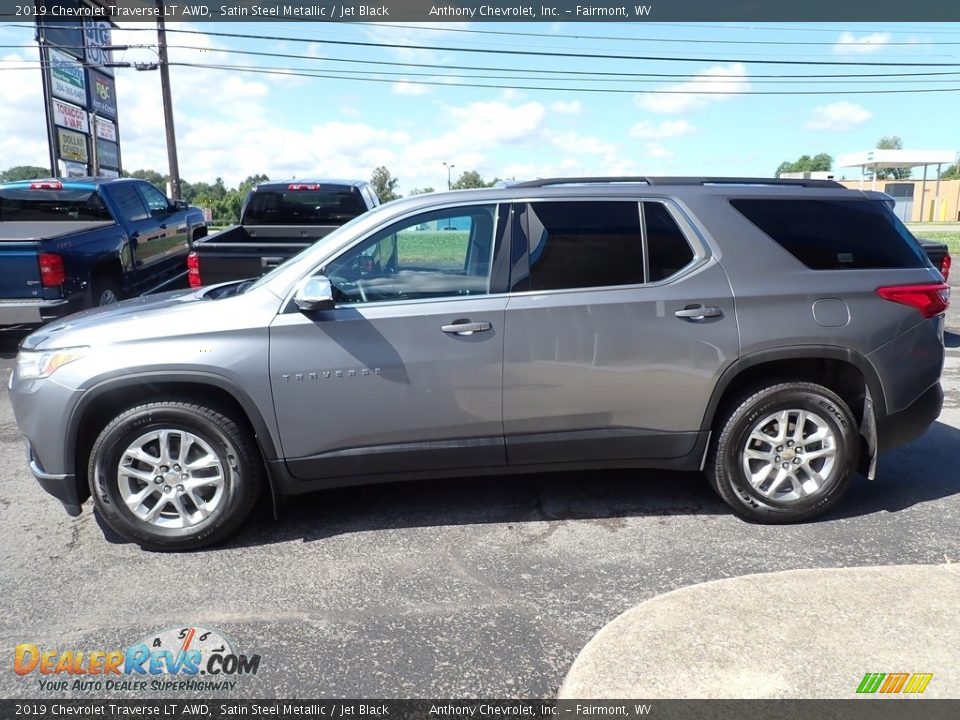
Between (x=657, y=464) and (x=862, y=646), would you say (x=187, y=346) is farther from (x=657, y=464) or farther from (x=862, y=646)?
(x=862, y=646)

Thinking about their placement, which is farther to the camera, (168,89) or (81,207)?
(168,89)

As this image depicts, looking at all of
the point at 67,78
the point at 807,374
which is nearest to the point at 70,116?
the point at 67,78

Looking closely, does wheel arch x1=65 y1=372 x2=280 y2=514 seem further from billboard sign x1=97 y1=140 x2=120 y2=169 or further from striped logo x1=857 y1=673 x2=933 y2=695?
billboard sign x1=97 y1=140 x2=120 y2=169

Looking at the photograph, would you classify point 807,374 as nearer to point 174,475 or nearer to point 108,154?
point 174,475

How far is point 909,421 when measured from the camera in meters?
4.30

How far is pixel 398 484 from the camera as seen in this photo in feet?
16.1

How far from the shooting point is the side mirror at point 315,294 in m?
3.74

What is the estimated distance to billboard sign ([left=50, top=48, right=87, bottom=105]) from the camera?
26.1 metres

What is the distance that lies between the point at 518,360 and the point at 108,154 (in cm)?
3343

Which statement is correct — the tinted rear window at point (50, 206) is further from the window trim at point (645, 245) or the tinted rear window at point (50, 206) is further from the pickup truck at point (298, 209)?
the window trim at point (645, 245)

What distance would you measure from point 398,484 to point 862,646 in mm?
2784

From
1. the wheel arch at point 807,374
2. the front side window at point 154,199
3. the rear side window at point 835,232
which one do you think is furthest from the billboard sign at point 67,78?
the wheel arch at point 807,374

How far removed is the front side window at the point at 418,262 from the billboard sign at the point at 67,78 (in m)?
27.2

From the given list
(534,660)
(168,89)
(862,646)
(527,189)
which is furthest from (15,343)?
(168,89)
